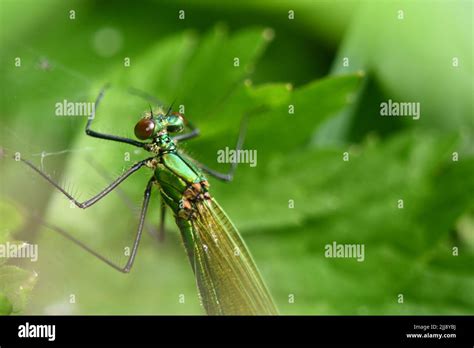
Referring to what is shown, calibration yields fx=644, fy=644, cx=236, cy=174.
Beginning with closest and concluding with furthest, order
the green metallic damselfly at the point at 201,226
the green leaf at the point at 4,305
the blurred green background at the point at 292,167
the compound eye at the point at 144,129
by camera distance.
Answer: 1. the green leaf at the point at 4,305
2. the compound eye at the point at 144,129
3. the green metallic damselfly at the point at 201,226
4. the blurred green background at the point at 292,167

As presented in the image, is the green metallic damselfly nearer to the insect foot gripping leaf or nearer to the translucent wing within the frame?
the translucent wing

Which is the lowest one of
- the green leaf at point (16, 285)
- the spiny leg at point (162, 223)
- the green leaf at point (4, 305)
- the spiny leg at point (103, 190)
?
the green leaf at point (4, 305)

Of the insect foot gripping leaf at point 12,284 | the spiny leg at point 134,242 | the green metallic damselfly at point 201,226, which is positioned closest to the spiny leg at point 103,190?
the green metallic damselfly at point 201,226

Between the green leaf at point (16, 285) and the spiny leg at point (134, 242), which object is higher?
the spiny leg at point (134, 242)

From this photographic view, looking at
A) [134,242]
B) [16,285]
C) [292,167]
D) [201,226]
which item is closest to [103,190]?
[134,242]

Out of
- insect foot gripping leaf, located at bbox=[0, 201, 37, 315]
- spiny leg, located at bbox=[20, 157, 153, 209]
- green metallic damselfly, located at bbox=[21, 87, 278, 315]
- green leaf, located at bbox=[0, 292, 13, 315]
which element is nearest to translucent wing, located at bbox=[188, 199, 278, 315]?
green metallic damselfly, located at bbox=[21, 87, 278, 315]

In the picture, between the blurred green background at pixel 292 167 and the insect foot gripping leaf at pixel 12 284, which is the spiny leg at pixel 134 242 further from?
the insect foot gripping leaf at pixel 12 284
